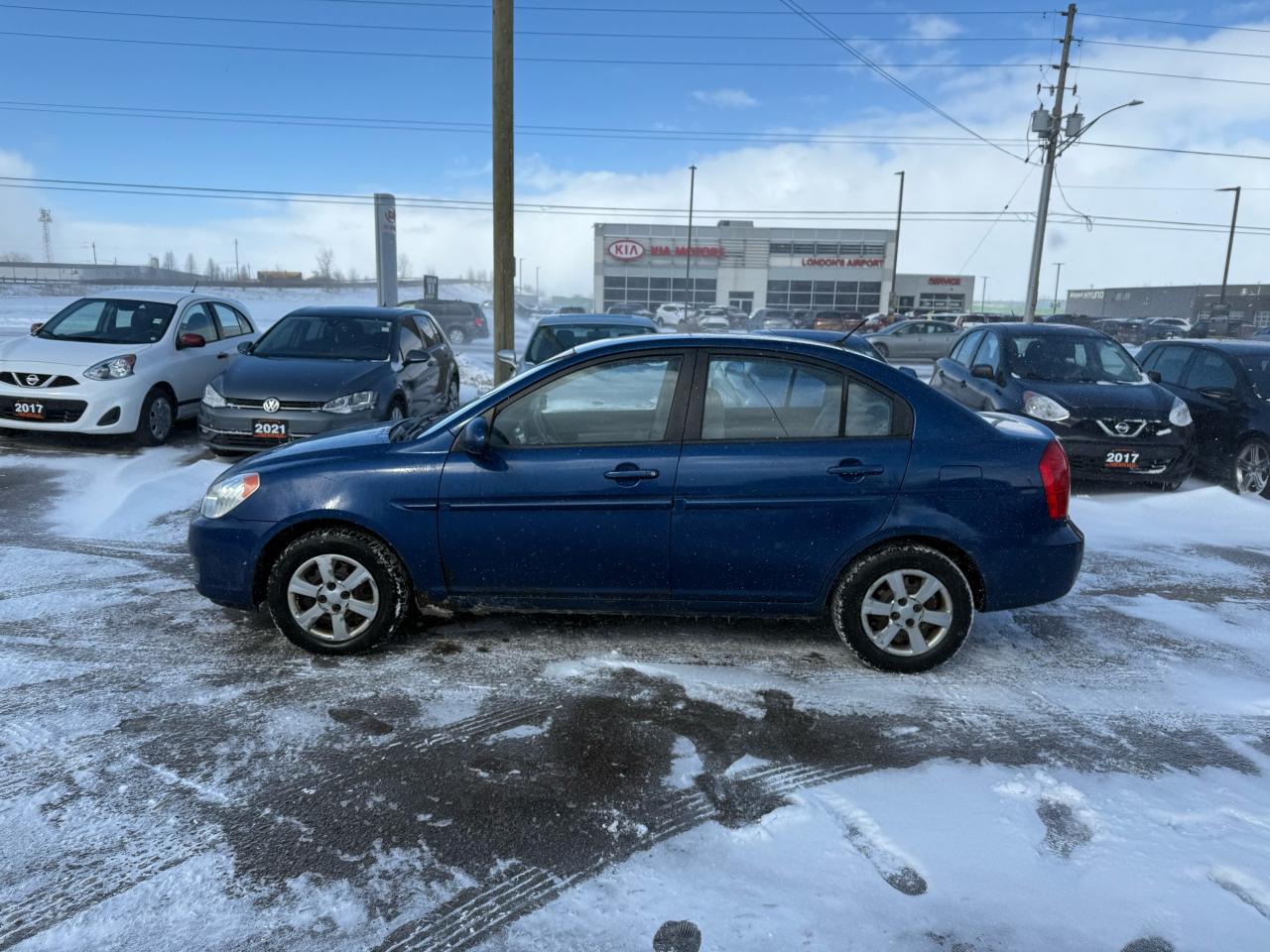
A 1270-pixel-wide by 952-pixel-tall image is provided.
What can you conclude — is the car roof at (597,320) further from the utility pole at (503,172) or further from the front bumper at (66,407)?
the front bumper at (66,407)

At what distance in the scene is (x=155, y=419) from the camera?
9195 millimetres

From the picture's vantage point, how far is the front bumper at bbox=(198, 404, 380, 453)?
7.91 metres

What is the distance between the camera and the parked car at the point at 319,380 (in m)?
7.94

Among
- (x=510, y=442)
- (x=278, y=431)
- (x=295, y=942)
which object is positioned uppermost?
(x=510, y=442)

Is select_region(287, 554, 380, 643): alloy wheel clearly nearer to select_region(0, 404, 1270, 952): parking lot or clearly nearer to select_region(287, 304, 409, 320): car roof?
select_region(0, 404, 1270, 952): parking lot

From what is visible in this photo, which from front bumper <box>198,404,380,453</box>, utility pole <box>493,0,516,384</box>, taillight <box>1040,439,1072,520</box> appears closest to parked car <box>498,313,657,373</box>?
utility pole <box>493,0,516,384</box>

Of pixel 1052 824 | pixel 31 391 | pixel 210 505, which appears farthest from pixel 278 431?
pixel 1052 824

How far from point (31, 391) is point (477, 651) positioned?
7.12m

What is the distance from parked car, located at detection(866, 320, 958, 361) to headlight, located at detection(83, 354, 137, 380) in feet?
76.5

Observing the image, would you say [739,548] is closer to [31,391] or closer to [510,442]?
[510,442]

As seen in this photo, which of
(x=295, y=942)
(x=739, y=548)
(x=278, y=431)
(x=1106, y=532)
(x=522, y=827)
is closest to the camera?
(x=295, y=942)

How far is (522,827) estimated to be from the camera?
2781mm

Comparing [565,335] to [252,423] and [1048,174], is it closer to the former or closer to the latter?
[252,423]

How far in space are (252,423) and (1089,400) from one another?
26.3 ft
